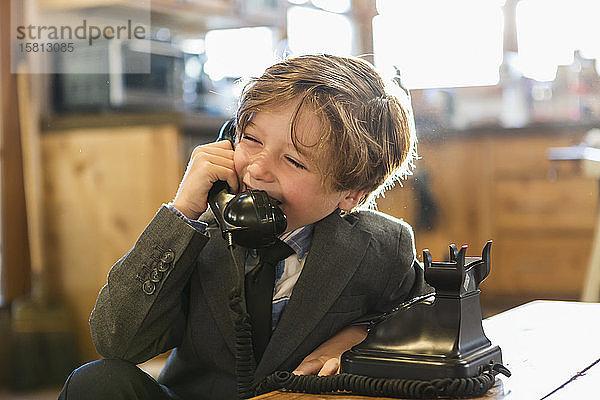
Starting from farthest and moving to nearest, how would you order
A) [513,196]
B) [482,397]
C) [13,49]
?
1. [513,196]
2. [13,49]
3. [482,397]

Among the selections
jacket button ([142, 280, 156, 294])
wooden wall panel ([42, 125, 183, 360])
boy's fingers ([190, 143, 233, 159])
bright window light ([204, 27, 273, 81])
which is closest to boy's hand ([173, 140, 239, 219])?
boy's fingers ([190, 143, 233, 159])

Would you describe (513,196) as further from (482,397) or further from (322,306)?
(482,397)

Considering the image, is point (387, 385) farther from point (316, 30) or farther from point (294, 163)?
point (316, 30)

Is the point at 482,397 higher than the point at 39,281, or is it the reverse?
the point at 482,397

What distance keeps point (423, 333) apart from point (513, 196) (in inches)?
103

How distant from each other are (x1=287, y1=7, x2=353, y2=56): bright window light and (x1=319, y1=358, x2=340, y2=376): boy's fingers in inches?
62.8

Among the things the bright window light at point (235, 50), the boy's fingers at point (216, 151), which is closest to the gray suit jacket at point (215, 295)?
the boy's fingers at point (216, 151)

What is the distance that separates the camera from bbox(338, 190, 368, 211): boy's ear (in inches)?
46.8

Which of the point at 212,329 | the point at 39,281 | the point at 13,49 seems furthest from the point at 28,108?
the point at 212,329

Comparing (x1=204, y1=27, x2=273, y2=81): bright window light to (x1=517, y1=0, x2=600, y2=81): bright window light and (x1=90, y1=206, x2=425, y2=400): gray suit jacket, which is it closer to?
(x1=517, y1=0, x2=600, y2=81): bright window light

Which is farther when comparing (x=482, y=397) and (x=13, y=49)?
(x=13, y=49)

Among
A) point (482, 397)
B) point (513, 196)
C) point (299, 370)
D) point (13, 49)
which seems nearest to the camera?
point (482, 397)

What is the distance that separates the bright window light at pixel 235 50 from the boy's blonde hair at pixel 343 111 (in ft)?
5.36

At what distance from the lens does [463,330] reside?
86 cm
